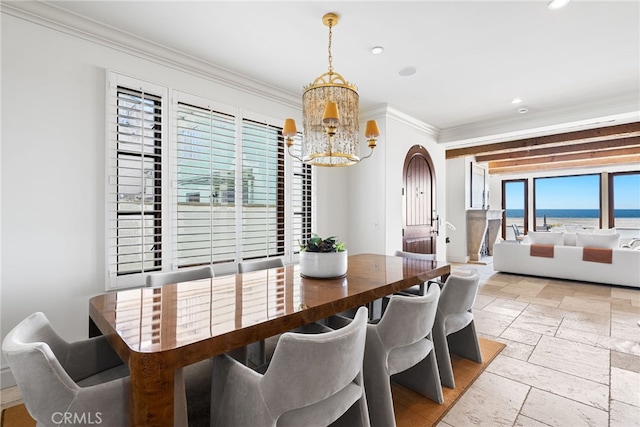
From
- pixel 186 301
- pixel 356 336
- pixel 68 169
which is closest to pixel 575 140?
pixel 356 336

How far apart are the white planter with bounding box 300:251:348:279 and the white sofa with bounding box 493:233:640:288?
5174mm

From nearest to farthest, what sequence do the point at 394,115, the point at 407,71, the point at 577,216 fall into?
the point at 407,71 → the point at 394,115 → the point at 577,216

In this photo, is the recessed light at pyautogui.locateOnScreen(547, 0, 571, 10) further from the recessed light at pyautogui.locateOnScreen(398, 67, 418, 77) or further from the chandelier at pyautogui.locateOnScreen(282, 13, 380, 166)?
the chandelier at pyautogui.locateOnScreen(282, 13, 380, 166)

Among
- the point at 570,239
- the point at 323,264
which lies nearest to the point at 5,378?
the point at 323,264

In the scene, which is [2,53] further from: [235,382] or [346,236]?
[346,236]

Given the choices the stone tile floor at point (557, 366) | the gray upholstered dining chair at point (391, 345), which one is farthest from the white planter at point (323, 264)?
the stone tile floor at point (557, 366)

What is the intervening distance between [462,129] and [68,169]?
18.3 feet

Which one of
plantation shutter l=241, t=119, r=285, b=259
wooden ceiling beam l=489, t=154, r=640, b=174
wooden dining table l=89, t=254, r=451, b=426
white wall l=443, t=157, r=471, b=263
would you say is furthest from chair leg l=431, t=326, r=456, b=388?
wooden ceiling beam l=489, t=154, r=640, b=174

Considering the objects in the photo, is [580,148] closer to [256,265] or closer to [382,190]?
[382,190]

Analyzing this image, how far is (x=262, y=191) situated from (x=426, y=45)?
7.63 ft

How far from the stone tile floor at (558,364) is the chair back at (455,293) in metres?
0.58

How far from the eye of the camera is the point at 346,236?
489 centimetres

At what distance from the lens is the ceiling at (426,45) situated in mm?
2340

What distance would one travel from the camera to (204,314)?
1.47m
